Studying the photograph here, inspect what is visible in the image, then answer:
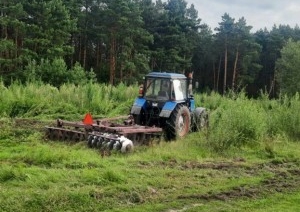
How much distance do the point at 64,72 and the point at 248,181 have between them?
2371cm

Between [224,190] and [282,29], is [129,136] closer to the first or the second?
[224,190]

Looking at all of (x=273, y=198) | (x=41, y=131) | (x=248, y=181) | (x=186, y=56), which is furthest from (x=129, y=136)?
(x=186, y=56)

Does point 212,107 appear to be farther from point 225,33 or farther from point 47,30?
point 225,33

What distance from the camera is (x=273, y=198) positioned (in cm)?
704

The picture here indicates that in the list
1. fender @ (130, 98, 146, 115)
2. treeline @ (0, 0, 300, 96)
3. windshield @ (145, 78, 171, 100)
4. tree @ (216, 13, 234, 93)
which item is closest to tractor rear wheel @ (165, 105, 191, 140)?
windshield @ (145, 78, 171, 100)

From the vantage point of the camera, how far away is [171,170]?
27.2 feet

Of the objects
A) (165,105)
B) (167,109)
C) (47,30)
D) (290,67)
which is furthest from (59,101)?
(290,67)

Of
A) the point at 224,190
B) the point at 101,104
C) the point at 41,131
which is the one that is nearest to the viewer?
the point at 224,190

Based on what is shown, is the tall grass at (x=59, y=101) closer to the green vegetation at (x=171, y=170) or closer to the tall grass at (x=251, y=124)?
the green vegetation at (x=171, y=170)

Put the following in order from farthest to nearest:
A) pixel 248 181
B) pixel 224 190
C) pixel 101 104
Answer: pixel 101 104 → pixel 248 181 → pixel 224 190

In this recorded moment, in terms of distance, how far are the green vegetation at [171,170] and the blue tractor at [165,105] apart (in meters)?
0.63

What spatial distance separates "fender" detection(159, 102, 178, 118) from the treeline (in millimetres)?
18590

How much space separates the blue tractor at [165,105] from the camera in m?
12.3

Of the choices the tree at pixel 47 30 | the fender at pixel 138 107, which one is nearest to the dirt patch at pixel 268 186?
the fender at pixel 138 107
